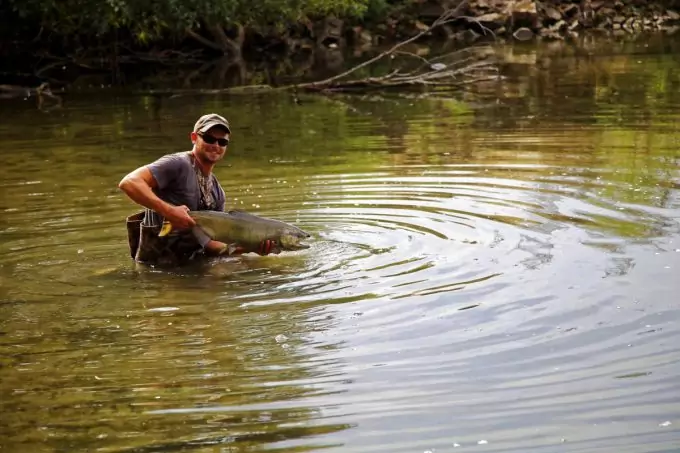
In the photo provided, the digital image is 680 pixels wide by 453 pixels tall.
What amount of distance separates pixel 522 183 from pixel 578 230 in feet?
8.02

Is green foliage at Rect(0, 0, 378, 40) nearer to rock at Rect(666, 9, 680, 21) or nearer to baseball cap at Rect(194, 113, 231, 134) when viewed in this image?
baseball cap at Rect(194, 113, 231, 134)

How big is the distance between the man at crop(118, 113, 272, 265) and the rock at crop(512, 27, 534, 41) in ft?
123

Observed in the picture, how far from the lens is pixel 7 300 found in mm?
8758

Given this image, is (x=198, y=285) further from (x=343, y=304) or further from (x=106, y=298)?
(x=343, y=304)

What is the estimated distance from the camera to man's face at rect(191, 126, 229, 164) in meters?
9.06

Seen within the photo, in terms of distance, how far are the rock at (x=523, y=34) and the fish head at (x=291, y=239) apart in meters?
37.3

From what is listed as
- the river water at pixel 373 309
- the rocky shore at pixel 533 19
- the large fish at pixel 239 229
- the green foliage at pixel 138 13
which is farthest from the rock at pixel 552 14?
the large fish at pixel 239 229

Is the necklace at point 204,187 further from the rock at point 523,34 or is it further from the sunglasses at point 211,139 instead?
the rock at point 523,34

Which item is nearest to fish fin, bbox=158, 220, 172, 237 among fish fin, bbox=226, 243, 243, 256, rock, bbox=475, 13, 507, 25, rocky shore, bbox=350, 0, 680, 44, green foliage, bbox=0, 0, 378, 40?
fish fin, bbox=226, 243, 243, 256

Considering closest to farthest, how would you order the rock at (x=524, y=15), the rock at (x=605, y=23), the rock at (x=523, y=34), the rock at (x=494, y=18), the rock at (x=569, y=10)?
the rock at (x=523, y=34) < the rock at (x=494, y=18) < the rock at (x=524, y=15) < the rock at (x=605, y=23) < the rock at (x=569, y=10)

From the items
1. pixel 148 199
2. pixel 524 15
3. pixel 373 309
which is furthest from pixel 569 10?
pixel 373 309

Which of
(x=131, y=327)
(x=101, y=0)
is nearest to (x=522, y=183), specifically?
(x=131, y=327)

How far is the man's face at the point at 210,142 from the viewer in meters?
9.06

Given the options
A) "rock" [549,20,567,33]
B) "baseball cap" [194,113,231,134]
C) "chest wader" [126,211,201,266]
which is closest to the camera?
"baseball cap" [194,113,231,134]
